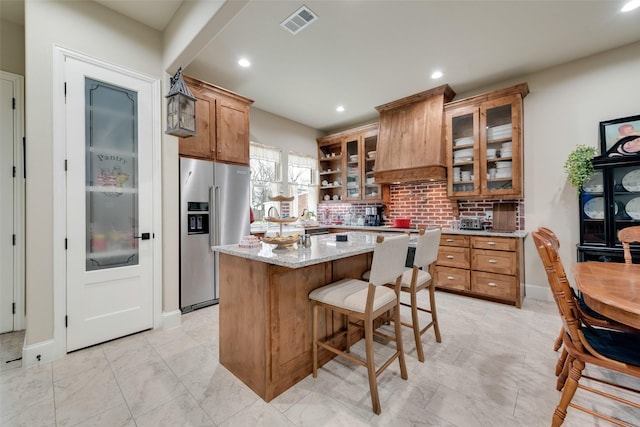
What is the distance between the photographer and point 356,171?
5320 mm

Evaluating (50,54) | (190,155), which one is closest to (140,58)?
(50,54)

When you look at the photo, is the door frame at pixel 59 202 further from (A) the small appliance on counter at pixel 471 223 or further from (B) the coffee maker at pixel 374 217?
(A) the small appliance on counter at pixel 471 223

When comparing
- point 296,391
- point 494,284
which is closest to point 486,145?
point 494,284

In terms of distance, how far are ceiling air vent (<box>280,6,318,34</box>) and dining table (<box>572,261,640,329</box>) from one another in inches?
114

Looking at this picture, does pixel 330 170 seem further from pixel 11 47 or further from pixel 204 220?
pixel 11 47

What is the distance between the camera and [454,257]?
371cm

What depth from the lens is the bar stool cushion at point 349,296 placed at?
5.65ft

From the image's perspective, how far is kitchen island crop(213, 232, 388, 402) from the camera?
171 cm

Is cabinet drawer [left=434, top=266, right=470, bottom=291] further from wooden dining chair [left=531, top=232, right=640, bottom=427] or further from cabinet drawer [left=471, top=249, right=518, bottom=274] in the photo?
wooden dining chair [left=531, top=232, right=640, bottom=427]

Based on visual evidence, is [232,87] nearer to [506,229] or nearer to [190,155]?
[190,155]

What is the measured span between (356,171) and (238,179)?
8.27 ft

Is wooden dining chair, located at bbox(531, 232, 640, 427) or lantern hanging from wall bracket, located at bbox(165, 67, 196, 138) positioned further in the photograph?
lantern hanging from wall bracket, located at bbox(165, 67, 196, 138)

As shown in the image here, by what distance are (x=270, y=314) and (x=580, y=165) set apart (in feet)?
12.2

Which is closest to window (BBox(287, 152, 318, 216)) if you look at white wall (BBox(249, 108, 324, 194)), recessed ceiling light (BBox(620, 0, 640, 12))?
white wall (BBox(249, 108, 324, 194))
